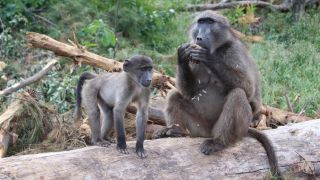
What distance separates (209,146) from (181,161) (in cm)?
37

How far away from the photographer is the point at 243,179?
17.7ft

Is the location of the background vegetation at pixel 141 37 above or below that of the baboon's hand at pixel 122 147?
above

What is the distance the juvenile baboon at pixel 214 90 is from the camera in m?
5.59

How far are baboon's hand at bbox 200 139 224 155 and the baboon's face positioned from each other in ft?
2.81

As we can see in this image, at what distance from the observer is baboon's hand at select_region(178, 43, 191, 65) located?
5545 millimetres

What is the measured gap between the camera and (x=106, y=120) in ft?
20.3

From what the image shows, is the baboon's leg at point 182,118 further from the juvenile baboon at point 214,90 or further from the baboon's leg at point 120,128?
the baboon's leg at point 120,128

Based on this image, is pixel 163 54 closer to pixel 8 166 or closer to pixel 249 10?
pixel 249 10

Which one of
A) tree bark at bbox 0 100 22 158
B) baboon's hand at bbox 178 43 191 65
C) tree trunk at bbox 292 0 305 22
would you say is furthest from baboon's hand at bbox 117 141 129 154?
tree trunk at bbox 292 0 305 22

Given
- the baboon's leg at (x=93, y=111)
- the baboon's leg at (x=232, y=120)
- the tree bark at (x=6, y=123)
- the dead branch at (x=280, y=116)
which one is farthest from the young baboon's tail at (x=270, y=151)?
the tree bark at (x=6, y=123)

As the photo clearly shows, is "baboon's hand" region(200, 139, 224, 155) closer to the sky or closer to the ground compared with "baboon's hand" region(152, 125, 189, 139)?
closer to the ground

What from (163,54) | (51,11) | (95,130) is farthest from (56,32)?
(95,130)

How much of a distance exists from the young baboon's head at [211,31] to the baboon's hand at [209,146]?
A: 0.86m

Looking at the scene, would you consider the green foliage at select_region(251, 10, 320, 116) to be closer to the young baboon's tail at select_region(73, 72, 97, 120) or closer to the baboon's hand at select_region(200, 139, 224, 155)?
the baboon's hand at select_region(200, 139, 224, 155)
